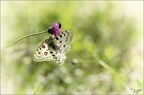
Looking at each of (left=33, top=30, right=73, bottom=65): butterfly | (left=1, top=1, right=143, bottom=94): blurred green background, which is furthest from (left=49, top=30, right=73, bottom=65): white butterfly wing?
(left=1, top=1, right=143, bottom=94): blurred green background

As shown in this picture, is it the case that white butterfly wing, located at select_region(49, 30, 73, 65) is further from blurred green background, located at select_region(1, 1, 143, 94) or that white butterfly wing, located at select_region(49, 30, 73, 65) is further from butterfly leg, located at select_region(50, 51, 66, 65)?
blurred green background, located at select_region(1, 1, 143, 94)

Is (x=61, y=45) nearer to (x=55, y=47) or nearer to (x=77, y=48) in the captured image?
(x=55, y=47)

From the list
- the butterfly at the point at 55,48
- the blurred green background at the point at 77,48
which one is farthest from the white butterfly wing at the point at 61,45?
the blurred green background at the point at 77,48

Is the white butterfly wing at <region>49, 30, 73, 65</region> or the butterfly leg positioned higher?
the white butterfly wing at <region>49, 30, 73, 65</region>

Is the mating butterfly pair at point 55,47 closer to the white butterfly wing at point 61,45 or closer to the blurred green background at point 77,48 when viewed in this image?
the white butterfly wing at point 61,45

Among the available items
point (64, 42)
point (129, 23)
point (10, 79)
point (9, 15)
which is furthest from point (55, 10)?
point (64, 42)

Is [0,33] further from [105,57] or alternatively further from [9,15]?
[105,57]
